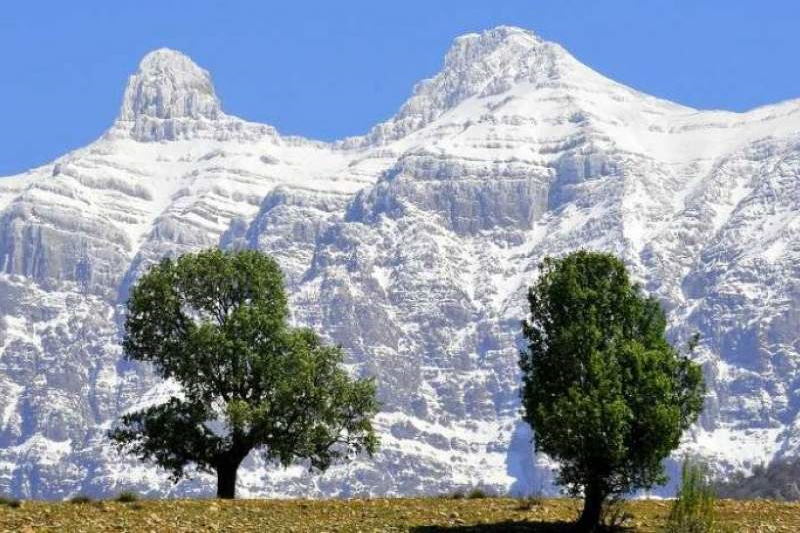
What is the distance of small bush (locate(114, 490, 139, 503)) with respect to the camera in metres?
67.0

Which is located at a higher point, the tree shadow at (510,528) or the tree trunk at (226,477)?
the tree trunk at (226,477)

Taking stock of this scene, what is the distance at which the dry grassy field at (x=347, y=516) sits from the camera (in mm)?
57188

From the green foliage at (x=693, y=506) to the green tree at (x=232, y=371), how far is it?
26.3 meters

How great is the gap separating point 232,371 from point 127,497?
30.9 ft

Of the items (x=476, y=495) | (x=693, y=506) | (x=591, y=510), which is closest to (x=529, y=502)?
(x=476, y=495)

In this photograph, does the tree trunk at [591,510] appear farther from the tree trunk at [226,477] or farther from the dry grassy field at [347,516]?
the tree trunk at [226,477]

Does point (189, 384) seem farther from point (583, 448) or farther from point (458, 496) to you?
point (583, 448)

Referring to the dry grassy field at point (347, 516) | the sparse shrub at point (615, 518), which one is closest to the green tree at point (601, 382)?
the sparse shrub at point (615, 518)

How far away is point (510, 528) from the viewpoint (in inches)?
2347

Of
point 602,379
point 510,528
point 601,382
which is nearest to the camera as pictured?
point 601,382

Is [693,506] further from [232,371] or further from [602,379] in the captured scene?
[232,371]

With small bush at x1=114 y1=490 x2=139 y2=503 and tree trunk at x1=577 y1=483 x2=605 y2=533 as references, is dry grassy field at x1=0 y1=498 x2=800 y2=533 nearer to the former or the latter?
tree trunk at x1=577 y1=483 x2=605 y2=533

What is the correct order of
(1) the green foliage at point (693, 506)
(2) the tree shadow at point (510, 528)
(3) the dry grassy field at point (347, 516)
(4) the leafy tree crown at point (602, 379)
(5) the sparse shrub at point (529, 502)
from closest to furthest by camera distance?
(1) the green foliage at point (693, 506)
(3) the dry grassy field at point (347, 516)
(4) the leafy tree crown at point (602, 379)
(2) the tree shadow at point (510, 528)
(5) the sparse shrub at point (529, 502)

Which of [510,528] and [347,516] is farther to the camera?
[347,516]
